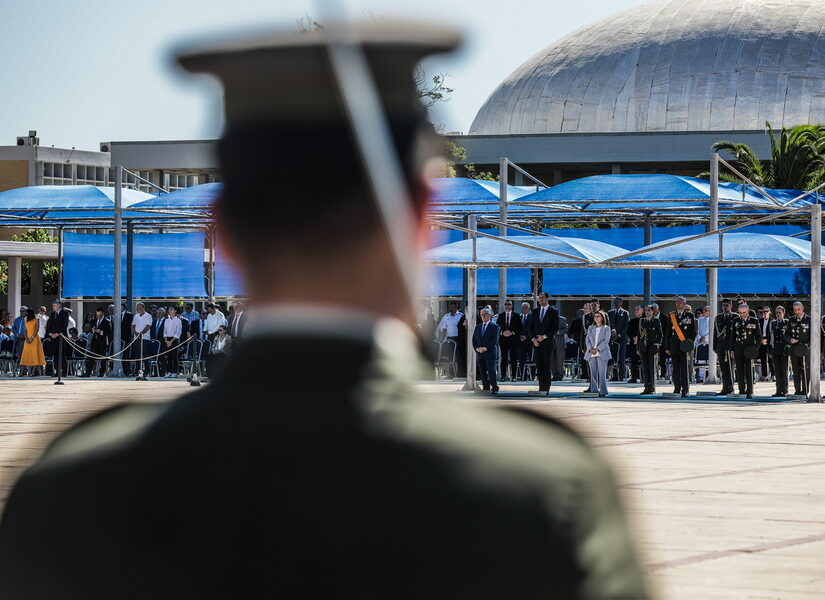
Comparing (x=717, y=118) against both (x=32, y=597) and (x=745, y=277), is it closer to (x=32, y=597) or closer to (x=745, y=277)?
(x=745, y=277)

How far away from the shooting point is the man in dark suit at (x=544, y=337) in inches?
955

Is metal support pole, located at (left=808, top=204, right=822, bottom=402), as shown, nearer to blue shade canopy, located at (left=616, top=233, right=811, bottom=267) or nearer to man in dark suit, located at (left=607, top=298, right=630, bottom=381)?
blue shade canopy, located at (left=616, top=233, right=811, bottom=267)

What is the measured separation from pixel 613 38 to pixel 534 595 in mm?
90985

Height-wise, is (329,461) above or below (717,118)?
below

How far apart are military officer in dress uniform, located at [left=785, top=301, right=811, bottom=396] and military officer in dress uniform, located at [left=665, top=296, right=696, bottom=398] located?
1.61 m

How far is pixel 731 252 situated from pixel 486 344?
4397 mm

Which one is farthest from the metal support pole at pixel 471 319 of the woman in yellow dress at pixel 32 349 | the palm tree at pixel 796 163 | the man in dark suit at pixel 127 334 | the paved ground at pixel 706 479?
the palm tree at pixel 796 163

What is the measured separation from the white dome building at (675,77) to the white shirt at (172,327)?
39311 millimetres

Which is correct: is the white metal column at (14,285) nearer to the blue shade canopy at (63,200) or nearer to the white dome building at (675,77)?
the white dome building at (675,77)

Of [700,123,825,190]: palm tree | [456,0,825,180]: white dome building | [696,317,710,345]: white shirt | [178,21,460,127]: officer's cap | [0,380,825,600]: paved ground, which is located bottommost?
[0,380,825,600]: paved ground

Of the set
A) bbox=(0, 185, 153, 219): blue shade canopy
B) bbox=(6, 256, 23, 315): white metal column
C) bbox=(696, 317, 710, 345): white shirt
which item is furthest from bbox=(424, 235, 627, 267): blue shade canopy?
bbox=(6, 256, 23, 315): white metal column

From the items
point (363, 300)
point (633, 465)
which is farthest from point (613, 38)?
point (363, 300)

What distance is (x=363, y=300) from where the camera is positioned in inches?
50.3

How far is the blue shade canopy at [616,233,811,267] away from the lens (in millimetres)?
23047
